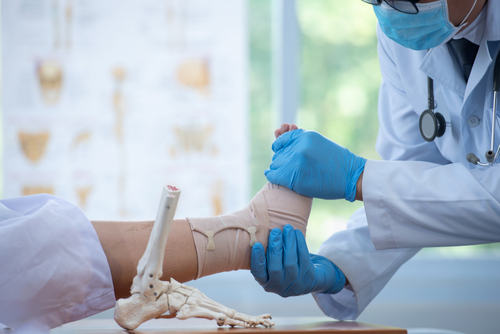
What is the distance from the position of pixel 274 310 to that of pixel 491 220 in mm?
1469

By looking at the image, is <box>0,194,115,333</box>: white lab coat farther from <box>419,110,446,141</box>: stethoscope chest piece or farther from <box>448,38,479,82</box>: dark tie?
<box>448,38,479,82</box>: dark tie

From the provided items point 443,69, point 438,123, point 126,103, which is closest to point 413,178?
point 438,123

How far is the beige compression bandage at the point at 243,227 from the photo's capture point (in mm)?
1013

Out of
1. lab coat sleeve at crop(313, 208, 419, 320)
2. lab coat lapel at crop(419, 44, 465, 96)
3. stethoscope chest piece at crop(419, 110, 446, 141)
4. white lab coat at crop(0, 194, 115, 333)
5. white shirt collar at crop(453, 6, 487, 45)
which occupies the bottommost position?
lab coat sleeve at crop(313, 208, 419, 320)

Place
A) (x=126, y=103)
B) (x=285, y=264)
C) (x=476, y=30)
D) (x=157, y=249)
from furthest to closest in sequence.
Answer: (x=126, y=103) → (x=476, y=30) → (x=285, y=264) → (x=157, y=249)

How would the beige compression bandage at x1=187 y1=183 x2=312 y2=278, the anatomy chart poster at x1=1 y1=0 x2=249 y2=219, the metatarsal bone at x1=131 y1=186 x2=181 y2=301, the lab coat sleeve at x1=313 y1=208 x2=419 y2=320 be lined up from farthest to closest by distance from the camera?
the anatomy chart poster at x1=1 y1=0 x2=249 y2=219 < the lab coat sleeve at x1=313 y1=208 x2=419 y2=320 < the beige compression bandage at x1=187 y1=183 x2=312 y2=278 < the metatarsal bone at x1=131 y1=186 x2=181 y2=301

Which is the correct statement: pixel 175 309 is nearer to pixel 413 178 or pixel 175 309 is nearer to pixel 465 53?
pixel 413 178

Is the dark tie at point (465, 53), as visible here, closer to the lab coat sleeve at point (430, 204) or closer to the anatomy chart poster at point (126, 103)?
the lab coat sleeve at point (430, 204)

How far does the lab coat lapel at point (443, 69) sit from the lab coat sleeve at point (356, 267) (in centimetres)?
49

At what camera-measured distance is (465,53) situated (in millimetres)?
1226

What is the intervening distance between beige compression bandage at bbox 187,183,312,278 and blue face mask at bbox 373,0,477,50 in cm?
53

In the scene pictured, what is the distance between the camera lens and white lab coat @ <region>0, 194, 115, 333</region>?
78cm

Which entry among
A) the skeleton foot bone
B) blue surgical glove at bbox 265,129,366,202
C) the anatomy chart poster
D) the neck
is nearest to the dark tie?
the neck

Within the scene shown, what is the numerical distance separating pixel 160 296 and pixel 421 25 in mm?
956
